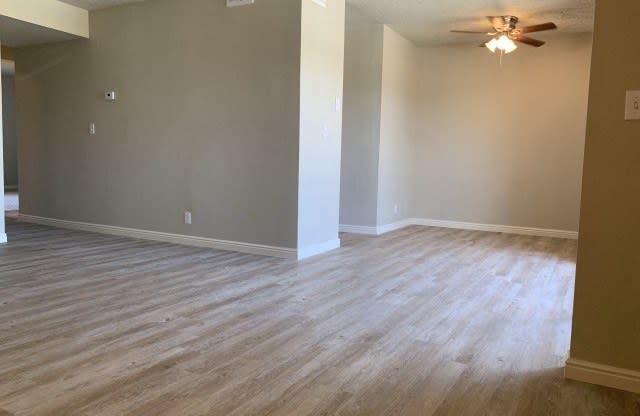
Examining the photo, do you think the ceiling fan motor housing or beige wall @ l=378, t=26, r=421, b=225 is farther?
beige wall @ l=378, t=26, r=421, b=225

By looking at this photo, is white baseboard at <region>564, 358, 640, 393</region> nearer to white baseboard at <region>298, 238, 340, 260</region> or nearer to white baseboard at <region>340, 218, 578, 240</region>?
white baseboard at <region>298, 238, 340, 260</region>

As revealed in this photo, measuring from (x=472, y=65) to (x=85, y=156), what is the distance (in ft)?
17.7

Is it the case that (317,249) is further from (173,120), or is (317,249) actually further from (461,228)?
(461,228)

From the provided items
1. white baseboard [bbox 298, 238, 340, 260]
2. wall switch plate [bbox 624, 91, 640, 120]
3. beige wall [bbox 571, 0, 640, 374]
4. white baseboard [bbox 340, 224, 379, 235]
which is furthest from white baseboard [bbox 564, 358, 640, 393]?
white baseboard [bbox 340, 224, 379, 235]

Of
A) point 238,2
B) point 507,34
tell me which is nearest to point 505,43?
point 507,34

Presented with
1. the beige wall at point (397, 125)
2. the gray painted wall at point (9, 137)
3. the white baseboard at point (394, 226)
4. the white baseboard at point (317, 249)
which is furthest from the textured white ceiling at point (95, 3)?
the gray painted wall at point (9, 137)

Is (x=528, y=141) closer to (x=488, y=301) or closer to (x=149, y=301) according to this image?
(x=488, y=301)

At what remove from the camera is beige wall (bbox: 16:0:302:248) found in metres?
5.04

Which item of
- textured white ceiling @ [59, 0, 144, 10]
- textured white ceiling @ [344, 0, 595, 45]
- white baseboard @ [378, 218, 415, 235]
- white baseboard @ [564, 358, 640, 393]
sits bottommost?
white baseboard @ [378, 218, 415, 235]

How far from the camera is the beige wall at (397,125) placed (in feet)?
22.6

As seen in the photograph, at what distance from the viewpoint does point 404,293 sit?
12.6 feet

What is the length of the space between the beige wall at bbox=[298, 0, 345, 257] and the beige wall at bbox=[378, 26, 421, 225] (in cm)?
141

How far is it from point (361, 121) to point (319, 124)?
176 cm

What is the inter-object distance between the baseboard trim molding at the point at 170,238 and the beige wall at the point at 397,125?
2206 mm
